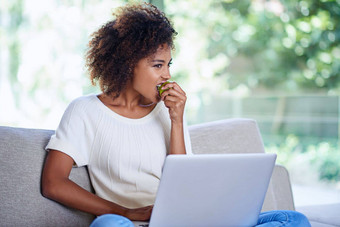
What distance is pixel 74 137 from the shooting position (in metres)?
1.80

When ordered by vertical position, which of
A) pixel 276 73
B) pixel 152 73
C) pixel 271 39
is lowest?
pixel 276 73

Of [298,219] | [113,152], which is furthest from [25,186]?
[298,219]

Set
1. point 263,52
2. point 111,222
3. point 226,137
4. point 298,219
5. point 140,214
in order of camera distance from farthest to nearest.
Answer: point 263,52 < point 226,137 < point 140,214 < point 298,219 < point 111,222

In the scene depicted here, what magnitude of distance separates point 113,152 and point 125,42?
1.56ft

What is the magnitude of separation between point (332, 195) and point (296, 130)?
4.00ft

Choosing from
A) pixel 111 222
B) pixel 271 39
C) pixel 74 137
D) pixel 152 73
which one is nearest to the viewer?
pixel 111 222

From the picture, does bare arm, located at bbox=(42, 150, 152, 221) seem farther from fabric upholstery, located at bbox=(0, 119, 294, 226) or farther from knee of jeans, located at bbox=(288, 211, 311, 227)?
knee of jeans, located at bbox=(288, 211, 311, 227)

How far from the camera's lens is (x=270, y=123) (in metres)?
6.80

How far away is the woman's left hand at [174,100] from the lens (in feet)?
6.13

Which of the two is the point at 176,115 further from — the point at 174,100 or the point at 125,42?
the point at 125,42

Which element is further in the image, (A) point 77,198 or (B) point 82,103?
(B) point 82,103

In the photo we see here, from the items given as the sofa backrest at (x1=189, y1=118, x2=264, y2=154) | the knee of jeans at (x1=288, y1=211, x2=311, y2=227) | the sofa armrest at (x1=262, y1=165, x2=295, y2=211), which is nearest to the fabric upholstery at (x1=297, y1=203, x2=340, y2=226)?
the sofa armrest at (x1=262, y1=165, x2=295, y2=211)

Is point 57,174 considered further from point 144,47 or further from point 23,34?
point 23,34

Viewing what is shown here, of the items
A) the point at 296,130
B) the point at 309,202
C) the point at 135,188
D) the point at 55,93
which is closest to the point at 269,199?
the point at 135,188
